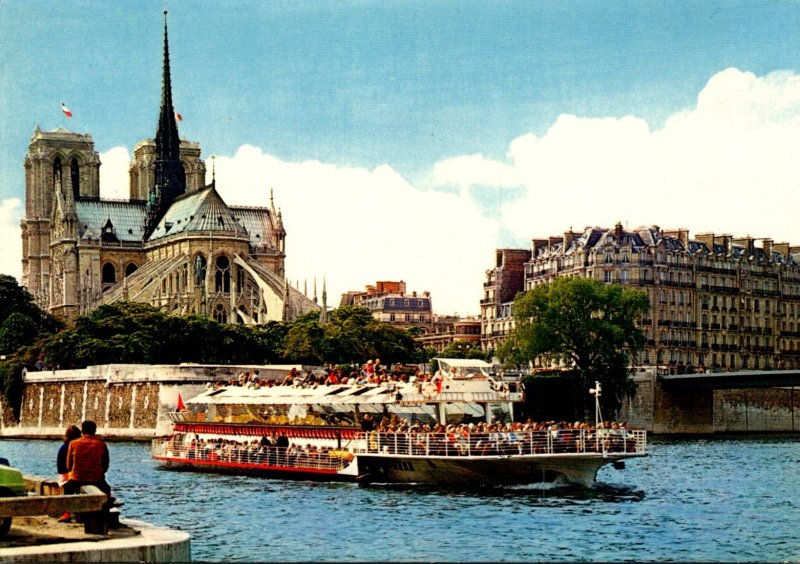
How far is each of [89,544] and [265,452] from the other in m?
33.0

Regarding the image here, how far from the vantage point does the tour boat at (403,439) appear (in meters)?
45.2

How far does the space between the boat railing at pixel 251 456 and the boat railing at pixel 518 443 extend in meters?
3.15

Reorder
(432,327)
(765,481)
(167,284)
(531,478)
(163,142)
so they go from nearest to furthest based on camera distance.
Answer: (531,478) → (765,481) → (167,284) → (163,142) → (432,327)

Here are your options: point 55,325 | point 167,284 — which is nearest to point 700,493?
point 55,325

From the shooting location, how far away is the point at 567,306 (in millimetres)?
102250

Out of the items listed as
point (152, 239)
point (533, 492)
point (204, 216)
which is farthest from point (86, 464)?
point (152, 239)

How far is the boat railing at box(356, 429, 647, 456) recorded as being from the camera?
4478 cm

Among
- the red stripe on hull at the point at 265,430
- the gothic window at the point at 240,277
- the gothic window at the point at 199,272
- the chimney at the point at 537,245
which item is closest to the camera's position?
the red stripe on hull at the point at 265,430

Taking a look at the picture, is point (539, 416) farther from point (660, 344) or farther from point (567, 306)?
point (660, 344)

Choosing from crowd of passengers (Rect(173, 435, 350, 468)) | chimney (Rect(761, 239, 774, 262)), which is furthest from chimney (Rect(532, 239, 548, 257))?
crowd of passengers (Rect(173, 435, 350, 468))

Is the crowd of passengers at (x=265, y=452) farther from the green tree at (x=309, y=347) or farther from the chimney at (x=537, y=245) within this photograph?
the chimney at (x=537, y=245)

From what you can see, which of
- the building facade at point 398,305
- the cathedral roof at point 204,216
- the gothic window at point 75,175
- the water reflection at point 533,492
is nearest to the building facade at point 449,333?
the building facade at point 398,305

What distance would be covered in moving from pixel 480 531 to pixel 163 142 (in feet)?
449

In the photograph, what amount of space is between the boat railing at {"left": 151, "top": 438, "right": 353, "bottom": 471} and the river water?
0.84 meters
